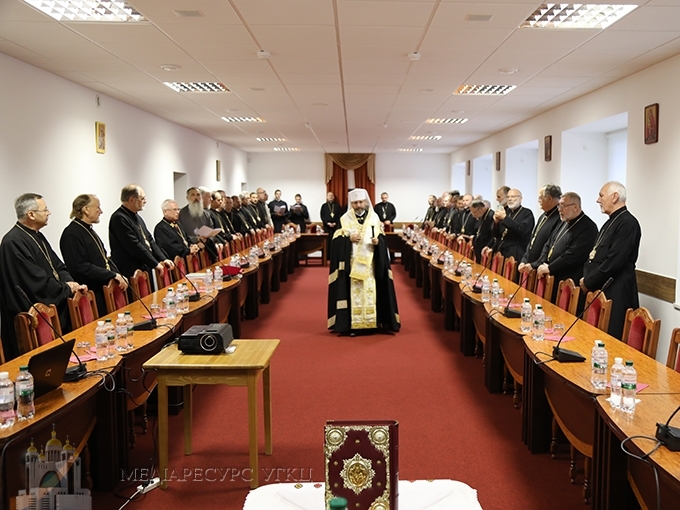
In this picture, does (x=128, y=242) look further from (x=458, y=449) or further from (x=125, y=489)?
(x=458, y=449)

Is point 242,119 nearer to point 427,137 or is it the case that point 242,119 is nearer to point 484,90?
point 484,90

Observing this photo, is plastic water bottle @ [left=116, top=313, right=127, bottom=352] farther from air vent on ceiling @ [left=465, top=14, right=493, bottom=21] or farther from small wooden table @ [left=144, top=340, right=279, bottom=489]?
air vent on ceiling @ [left=465, top=14, right=493, bottom=21]

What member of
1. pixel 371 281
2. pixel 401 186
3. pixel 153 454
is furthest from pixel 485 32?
pixel 401 186

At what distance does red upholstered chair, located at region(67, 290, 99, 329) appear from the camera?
13.3 feet

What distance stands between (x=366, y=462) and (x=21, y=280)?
4.17 metres

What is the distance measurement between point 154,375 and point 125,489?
0.85m

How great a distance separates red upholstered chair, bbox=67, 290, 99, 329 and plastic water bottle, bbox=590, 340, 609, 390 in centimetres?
316

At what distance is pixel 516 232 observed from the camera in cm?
795

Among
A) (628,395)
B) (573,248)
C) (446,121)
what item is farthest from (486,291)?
(446,121)

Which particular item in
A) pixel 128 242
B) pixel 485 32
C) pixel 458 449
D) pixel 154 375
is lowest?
pixel 458 449

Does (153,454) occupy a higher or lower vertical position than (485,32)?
lower

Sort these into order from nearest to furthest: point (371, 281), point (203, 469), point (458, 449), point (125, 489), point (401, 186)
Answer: point (125, 489)
point (203, 469)
point (458, 449)
point (371, 281)
point (401, 186)

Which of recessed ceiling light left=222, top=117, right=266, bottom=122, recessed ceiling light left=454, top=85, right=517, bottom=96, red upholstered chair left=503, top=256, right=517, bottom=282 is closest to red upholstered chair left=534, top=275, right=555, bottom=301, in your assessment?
red upholstered chair left=503, top=256, right=517, bottom=282

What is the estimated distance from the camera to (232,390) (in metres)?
4.93
